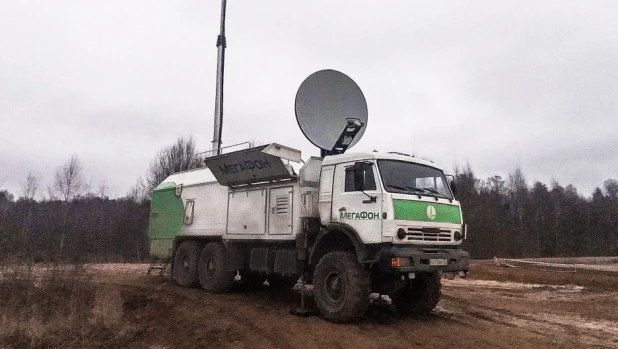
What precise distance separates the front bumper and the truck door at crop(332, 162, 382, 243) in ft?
1.29

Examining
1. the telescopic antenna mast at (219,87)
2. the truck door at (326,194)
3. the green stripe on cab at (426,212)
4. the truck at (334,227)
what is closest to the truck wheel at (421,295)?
the truck at (334,227)

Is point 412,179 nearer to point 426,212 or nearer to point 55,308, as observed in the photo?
point 426,212

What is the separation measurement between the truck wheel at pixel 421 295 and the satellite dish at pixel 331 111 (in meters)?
3.78

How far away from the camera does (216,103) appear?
61.3 feet

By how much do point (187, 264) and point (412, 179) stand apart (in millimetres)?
7701

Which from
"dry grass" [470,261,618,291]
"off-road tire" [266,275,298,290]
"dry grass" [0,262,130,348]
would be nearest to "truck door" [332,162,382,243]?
"dry grass" [0,262,130,348]

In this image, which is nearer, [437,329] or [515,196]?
[437,329]

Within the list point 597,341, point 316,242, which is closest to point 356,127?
point 316,242

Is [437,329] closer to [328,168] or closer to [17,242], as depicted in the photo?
[328,168]

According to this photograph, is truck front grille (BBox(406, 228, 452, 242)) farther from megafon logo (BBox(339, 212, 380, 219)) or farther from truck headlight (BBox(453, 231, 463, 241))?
megafon logo (BBox(339, 212, 380, 219))

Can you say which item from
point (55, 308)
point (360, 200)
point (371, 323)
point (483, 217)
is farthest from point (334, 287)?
point (483, 217)

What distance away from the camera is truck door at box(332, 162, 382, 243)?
29.3 feet

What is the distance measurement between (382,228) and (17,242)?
10.3 metres

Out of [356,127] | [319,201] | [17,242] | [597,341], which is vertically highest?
[356,127]
